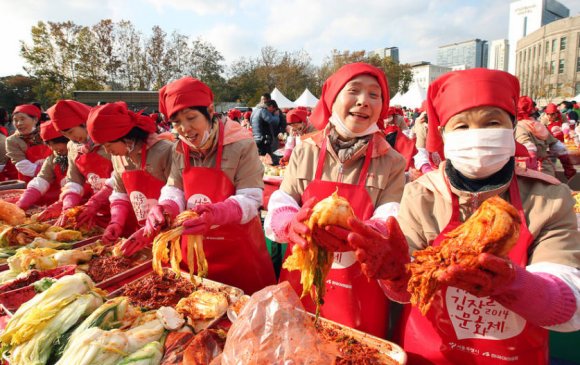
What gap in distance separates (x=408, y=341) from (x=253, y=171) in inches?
68.7

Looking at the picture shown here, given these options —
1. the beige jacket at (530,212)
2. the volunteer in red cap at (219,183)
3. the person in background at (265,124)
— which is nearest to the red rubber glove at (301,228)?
the beige jacket at (530,212)

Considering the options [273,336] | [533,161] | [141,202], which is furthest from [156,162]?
[533,161]

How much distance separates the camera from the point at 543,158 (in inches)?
220

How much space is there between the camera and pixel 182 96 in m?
2.59

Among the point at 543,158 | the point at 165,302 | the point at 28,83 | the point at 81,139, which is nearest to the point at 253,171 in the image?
the point at 165,302

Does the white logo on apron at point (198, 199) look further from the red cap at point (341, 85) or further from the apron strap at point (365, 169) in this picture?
the apron strap at point (365, 169)

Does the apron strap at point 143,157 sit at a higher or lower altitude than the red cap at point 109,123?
lower

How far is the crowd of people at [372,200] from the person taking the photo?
140 cm

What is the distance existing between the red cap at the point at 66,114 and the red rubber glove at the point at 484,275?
4073mm

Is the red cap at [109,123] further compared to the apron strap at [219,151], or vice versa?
the red cap at [109,123]

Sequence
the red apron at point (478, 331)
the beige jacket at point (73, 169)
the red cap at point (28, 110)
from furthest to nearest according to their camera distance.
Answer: the red cap at point (28, 110)
the beige jacket at point (73, 169)
the red apron at point (478, 331)

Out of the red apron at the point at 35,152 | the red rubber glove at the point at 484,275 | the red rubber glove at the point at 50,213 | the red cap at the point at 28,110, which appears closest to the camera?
the red rubber glove at the point at 484,275

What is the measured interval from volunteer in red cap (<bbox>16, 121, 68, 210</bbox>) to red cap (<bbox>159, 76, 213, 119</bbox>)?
2.64 m

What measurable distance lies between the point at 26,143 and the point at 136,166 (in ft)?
13.6
